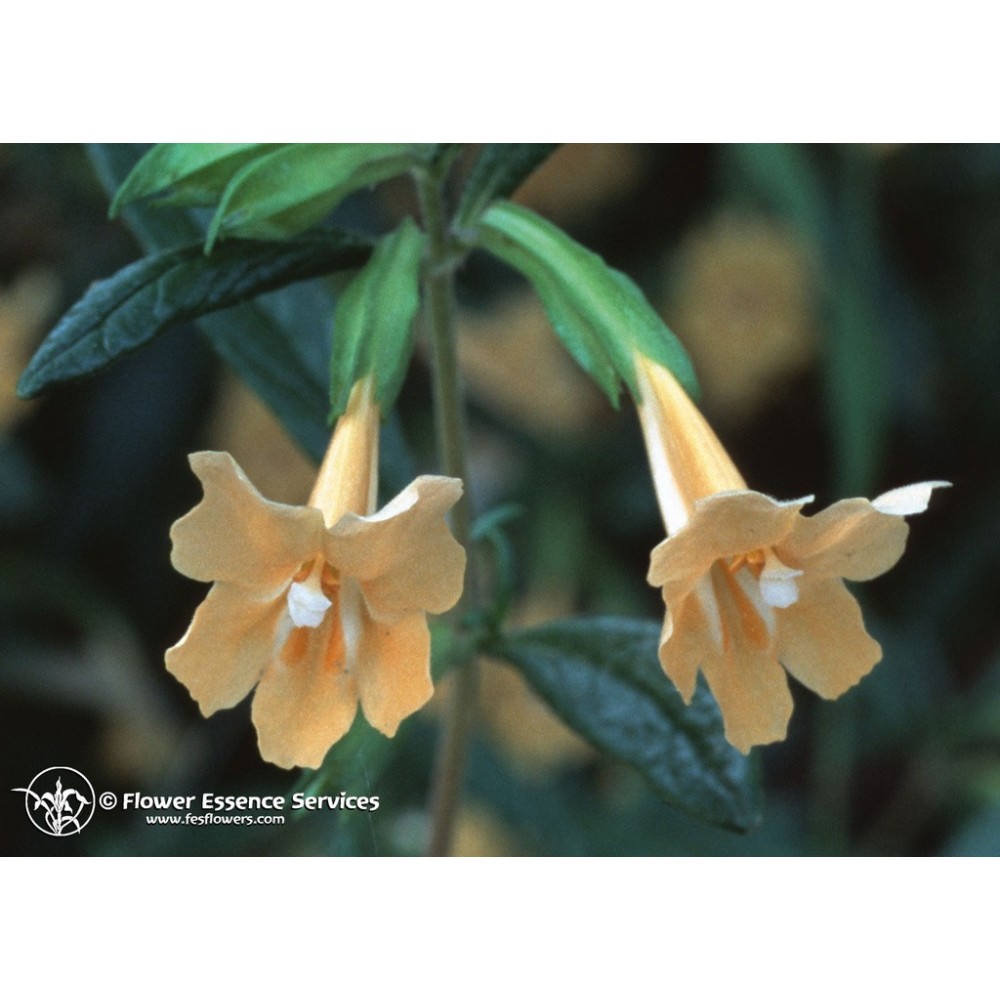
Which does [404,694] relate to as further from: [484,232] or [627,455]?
[627,455]

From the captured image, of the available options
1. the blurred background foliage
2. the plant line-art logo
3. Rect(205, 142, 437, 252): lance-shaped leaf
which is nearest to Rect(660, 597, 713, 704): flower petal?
Rect(205, 142, 437, 252): lance-shaped leaf

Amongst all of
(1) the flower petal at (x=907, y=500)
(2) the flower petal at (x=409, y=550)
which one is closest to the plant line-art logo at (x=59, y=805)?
(2) the flower petal at (x=409, y=550)

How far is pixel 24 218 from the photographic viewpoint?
1.60 meters

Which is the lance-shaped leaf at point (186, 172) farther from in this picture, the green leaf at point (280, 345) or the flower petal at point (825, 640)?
the flower petal at point (825, 640)

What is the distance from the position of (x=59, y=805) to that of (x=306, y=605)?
1.28 feet

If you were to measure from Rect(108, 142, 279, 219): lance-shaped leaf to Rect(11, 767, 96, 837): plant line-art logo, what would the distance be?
44 centimetres

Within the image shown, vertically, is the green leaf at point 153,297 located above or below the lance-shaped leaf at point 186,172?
below

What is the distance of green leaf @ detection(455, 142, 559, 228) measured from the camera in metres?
0.89

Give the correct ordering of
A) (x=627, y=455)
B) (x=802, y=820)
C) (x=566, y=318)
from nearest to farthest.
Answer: (x=566, y=318)
(x=802, y=820)
(x=627, y=455)

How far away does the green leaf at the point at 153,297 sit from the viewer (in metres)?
0.74

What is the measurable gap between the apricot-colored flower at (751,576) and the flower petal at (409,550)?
0.35ft

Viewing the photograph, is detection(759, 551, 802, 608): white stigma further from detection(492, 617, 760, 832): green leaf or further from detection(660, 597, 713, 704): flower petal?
detection(492, 617, 760, 832): green leaf
